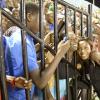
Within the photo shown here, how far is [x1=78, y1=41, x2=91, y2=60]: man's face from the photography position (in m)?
3.22

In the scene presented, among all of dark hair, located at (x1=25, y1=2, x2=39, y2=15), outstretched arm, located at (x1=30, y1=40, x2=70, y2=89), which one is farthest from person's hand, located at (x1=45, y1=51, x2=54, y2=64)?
dark hair, located at (x1=25, y1=2, x2=39, y2=15)

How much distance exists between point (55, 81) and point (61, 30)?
0.58m

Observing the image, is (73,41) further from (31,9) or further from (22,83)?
(22,83)

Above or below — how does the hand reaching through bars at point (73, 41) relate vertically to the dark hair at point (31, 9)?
below

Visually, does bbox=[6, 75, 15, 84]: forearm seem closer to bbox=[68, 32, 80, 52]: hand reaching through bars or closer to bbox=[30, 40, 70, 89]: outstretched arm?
bbox=[30, 40, 70, 89]: outstretched arm

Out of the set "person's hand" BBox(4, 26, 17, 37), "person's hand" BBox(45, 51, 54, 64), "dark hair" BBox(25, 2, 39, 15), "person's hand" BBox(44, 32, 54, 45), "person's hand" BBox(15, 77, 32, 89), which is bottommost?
"person's hand" BBox(15, 77, 32, 89)

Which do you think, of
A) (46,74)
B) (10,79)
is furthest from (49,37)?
(10,79)

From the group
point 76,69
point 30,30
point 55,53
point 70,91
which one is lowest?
point 70,91

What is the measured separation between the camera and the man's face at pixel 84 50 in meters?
3.22

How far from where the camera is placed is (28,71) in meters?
2.52

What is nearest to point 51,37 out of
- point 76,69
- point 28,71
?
point 76,69

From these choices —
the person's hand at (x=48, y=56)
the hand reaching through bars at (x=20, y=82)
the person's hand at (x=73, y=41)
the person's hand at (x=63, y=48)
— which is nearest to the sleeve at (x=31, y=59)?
the hand reaching through bars at (x=20, y=82)

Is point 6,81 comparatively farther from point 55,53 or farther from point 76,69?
point 76,69

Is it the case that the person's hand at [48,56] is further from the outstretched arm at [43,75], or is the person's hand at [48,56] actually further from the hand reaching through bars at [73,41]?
the outstretched arm at [43,75]
